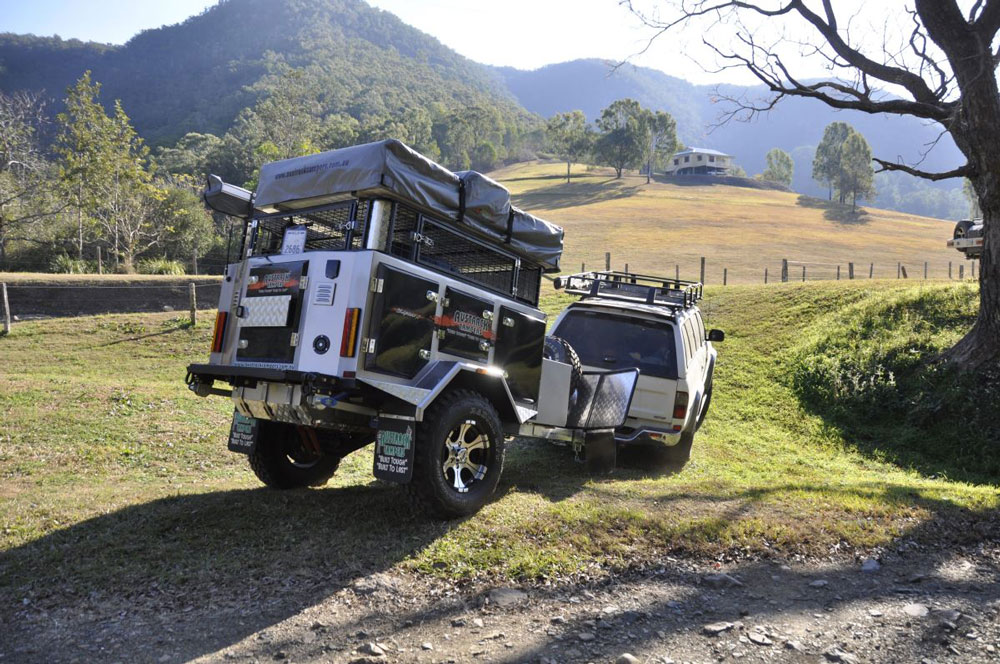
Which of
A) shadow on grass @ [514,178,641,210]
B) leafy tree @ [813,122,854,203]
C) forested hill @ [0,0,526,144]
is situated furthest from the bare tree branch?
forested hill @ [0,0,526,144]

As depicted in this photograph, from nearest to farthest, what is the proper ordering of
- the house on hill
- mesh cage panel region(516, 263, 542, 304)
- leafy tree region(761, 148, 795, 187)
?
mesh cage panel region(516, 263, 542, 304) → the house on hill → leafy tree region(761, 148, 795, 187)

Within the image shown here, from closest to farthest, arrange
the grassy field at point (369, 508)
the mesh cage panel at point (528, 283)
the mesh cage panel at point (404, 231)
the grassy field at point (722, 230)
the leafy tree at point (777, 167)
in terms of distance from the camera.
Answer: the grassy field at point (369, 508) → the mesh cage panel at point (404, 231) → the mesh cage panel at point (528, 283) → the grassy field at point (722, 230) → the leafy tree at point (777, 167)

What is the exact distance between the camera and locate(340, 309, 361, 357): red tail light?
15.6 feet

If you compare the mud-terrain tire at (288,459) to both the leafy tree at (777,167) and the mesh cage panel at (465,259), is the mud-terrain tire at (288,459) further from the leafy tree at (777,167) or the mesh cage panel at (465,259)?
the leafy tree at (777,167)

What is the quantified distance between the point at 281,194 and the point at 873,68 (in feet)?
36.5

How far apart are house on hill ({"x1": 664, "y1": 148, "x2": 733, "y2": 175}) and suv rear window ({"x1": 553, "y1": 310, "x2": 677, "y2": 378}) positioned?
112956mm

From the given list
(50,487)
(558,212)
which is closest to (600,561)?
(50,487)

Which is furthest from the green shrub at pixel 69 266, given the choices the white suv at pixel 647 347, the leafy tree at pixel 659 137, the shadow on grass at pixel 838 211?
the leafy tree at pixel 659 137

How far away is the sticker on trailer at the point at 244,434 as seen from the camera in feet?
18.6

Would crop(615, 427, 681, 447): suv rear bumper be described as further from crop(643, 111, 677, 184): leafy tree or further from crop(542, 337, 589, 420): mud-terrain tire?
crop(643, 111, 677, 184): leafy tree

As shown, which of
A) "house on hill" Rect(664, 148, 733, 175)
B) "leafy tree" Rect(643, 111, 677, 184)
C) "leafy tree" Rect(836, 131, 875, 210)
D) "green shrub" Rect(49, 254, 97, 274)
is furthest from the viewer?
"house on hill" Rect(664, 148, 733, 175)

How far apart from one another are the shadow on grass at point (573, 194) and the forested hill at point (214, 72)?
54486 millimetres

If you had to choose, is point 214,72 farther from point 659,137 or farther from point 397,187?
point 397,187

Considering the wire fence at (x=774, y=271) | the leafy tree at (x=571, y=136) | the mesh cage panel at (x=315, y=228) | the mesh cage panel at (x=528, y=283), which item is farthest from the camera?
the leafy tree at (x=571, y=136)
